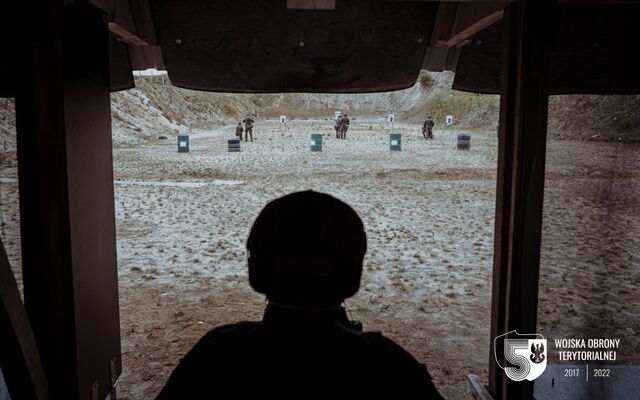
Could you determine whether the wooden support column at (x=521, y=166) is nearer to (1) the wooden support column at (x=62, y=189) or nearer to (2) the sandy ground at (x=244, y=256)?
(2) the sandy ground at (x=244, y=256)

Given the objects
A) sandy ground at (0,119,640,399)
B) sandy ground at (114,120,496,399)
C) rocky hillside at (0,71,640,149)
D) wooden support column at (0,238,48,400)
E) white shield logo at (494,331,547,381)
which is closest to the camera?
wooden support column at (0,238,48,400)

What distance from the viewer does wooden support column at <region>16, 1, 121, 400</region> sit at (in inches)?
92.4

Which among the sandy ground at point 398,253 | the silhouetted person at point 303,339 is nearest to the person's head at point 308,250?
the silhouetted person at point 303,339

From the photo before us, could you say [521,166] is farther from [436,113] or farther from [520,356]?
[436,113]

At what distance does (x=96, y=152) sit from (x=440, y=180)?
11.2 m

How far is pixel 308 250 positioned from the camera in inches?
43.2

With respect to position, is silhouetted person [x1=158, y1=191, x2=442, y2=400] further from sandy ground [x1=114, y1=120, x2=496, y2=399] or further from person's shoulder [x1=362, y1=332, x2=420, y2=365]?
sandy ground [x1=114, y1=120, x2=496, y2=399]

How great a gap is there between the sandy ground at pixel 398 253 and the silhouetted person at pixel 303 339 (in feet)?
9.45

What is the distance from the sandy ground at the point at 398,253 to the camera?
15.6 feet

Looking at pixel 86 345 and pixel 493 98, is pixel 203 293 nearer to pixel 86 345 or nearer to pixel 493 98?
pixel 86 345

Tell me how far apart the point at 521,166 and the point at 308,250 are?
1.95 meters

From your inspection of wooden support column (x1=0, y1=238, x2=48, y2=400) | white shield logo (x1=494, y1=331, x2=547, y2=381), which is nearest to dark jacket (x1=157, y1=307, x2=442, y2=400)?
wooden support column (x1=0, y1=238, x2=48, y2=400)

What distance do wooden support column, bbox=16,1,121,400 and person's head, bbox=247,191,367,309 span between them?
5.55ft

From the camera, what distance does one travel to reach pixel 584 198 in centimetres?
1110
